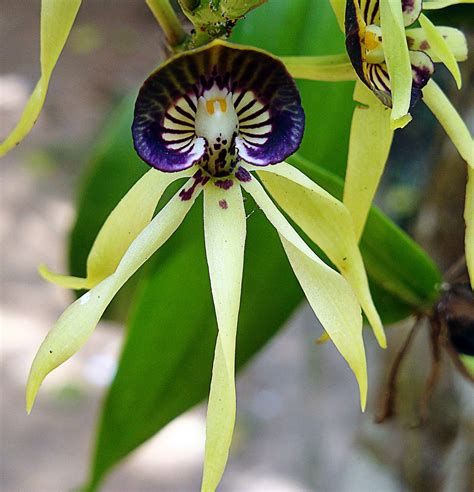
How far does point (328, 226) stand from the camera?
0.51 metres

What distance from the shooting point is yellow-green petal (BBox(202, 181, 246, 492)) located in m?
0.44

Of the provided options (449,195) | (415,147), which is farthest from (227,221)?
(415,147)

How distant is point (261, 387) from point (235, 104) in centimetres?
165

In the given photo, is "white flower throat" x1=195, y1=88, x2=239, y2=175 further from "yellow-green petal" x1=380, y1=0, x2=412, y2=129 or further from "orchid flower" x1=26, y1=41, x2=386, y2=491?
"yellow-green petal" x1=380, y1=0, x2=412, y2=129

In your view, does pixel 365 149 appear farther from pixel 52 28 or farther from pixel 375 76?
pixel 52 28

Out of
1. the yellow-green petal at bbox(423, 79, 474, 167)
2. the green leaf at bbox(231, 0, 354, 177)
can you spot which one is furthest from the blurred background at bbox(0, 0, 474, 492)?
the yellow-green petal at bbox(423, 79, 474, 167)

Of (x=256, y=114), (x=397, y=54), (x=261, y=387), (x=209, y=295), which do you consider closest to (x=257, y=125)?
(x=256, y=114)

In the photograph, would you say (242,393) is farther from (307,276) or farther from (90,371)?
(307,276)

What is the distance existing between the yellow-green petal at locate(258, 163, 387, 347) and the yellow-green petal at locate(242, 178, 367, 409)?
0.06ft

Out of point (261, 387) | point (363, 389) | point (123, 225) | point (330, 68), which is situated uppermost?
point (330, 68)

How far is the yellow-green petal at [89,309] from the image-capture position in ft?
1.48

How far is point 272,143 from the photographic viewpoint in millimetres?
489

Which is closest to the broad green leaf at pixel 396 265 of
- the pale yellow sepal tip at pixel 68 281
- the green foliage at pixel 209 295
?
the green foliage at pixel 209 295

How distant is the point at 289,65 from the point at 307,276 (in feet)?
0.49
